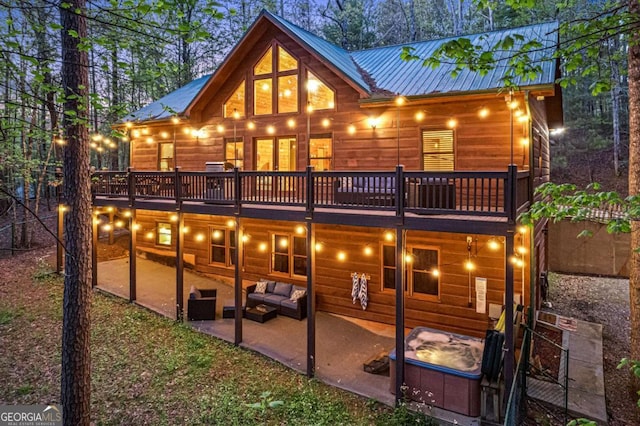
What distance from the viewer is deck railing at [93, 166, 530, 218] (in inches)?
302

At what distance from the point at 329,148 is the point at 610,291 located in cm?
1281

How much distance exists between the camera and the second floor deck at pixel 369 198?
764 cm

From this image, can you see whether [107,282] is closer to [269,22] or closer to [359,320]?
[359,320]

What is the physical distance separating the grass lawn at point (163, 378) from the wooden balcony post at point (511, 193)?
4.10m

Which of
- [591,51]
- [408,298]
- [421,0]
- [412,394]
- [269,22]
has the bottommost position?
[412,394]

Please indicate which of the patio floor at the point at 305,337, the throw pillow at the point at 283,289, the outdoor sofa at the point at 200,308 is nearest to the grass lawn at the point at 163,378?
the patio floor at the point at 305,337

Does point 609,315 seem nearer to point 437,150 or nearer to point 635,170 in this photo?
point 635,170

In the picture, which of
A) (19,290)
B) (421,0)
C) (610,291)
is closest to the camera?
(19,290)

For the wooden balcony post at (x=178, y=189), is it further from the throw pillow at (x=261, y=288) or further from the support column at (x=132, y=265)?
the throw pillow at (x=261, y=288)

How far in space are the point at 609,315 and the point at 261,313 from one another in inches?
451

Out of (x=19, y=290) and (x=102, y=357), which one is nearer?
(x=102, y=357)

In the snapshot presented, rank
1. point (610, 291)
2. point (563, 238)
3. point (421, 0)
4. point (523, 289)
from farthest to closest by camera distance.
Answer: point (421, 0) → point (563, 238) → point (610, 291) → point (523, 289)

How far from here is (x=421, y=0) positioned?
109 ft

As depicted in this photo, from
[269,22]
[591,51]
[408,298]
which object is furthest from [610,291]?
[269,22]
